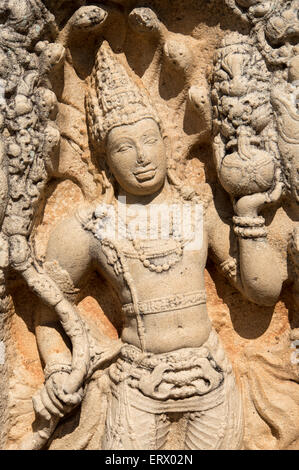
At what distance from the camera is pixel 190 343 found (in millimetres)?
3402

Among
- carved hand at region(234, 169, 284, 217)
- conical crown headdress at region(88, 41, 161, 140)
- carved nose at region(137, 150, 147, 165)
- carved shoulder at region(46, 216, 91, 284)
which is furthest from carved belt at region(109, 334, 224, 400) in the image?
conical crown headdress at region(88, 41, 161, 140)

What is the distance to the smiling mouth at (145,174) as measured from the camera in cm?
336

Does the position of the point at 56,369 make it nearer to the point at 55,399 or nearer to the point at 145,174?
the point at 55,399

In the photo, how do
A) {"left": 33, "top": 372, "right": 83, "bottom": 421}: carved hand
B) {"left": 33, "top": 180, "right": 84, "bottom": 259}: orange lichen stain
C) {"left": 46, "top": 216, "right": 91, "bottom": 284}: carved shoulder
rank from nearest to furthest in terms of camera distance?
{"left": 33, "top": 372, "right": 83, "bottom": 421}: carved hand, {"left": 46, "top": 216, "right": 91, "bottom": 284}: carved shoulder, {"left": 33, "top": 180, "right": 84, "bottom": 259}: orange lichen stain

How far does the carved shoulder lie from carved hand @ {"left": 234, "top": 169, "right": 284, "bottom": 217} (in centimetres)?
86

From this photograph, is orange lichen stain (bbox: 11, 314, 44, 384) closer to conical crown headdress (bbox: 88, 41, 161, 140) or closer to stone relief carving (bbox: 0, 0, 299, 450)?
stone relief carving (bbox: 0, 0, 299, 450)

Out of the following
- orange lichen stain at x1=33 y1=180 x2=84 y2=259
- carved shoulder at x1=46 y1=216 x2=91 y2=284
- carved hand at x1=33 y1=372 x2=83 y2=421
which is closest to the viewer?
carved hand at x1=33 y1=372 x2=83 y2=421

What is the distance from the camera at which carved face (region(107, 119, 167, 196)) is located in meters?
3.34

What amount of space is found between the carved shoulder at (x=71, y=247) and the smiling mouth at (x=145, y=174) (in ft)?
1.41

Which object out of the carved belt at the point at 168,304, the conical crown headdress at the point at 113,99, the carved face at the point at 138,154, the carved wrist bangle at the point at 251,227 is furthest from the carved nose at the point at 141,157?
the carved belt at the point at 168,304

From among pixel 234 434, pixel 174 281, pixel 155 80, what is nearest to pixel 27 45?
pixel 155 80

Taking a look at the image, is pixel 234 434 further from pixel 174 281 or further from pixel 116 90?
pixel 116 90

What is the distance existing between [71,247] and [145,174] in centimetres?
58

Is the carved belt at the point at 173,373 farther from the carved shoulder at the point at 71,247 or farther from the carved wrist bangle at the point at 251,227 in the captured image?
the carved wrist bangle at the point at 251,227
